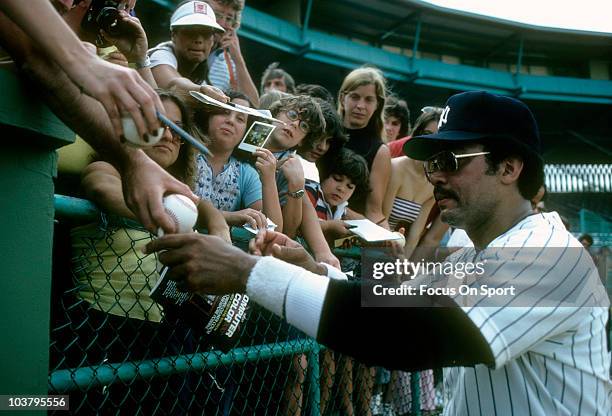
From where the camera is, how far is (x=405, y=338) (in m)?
1.61

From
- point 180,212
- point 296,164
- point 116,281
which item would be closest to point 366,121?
point 296,164

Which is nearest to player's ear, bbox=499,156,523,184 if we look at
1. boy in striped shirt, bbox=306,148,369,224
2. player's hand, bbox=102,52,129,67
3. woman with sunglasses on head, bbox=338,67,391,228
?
boy in striped shirt, bbox=306,148,369,224

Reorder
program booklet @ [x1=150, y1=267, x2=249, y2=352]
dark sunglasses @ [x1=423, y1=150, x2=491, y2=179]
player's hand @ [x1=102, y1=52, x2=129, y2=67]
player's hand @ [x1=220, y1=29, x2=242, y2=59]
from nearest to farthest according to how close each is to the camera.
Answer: program booklet @ [x1=150, y1=267, x2=249, y2=352], dark sunglasses @ [x1=423, y1=150, x2=491, y2=179], player's hand @ [x1=102, y1=52, x2=129, y2=67], player's hand @ [x1=220, y1=29, x2=242, y2=59]

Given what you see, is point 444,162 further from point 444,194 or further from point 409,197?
point 409,197

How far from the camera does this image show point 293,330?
320 centimetres

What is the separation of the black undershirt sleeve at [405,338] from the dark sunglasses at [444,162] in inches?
33.4

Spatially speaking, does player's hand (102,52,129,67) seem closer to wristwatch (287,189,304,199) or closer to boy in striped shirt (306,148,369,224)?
wristwatch (287,189,304,199)

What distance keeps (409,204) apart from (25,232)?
3.28 meters

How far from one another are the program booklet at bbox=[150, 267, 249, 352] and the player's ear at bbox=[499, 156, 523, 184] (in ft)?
3.71

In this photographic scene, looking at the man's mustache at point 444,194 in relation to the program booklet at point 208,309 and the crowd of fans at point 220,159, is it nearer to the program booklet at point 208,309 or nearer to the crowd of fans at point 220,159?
the crowd of fans at point 220,159

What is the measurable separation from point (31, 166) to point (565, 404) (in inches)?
70.3

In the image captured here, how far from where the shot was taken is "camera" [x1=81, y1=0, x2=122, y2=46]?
2410 millimetres

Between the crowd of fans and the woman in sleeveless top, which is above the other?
the woman in sleeveless top

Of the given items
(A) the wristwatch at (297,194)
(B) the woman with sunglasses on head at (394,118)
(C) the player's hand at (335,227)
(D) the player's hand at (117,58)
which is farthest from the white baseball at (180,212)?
(B) the woman with sunglasses on head at (394,118)
